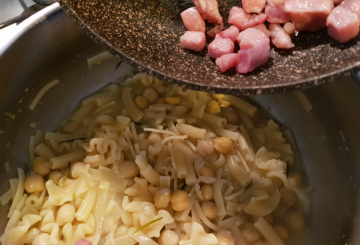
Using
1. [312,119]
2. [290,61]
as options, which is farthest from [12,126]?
[312,119]

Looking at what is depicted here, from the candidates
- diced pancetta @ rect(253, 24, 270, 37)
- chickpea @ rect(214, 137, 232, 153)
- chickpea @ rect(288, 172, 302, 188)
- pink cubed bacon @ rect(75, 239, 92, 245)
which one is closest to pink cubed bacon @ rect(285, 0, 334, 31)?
diced pancetta @ rect(253, 24, 270, 37)

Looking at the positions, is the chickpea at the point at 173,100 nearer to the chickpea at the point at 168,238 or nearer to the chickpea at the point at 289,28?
the chickpea at the point at 168,238

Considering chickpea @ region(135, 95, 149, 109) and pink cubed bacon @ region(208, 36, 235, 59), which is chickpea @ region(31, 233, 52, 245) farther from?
pink cubed bacon @ region(208, 36, 235, 59)

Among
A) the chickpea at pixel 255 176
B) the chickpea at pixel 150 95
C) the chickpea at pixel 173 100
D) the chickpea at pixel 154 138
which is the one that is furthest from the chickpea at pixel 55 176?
the chickpea at pixel 255 176

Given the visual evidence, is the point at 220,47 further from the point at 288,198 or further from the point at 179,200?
the point at 288,198

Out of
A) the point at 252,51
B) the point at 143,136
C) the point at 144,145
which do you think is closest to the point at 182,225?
the point at 144,145
